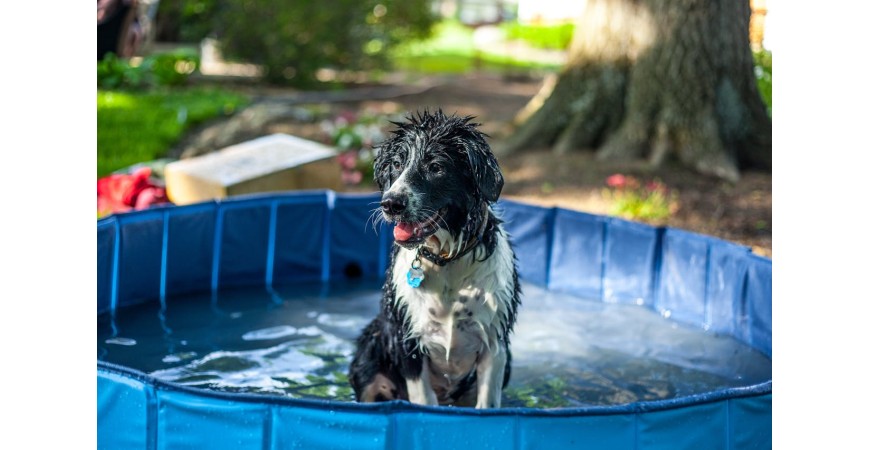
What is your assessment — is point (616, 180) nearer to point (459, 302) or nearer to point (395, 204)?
point (459, 302)

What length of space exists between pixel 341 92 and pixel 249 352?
31.9 feet

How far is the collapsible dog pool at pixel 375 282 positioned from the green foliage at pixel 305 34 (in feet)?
26.8

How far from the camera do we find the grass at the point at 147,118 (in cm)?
1073

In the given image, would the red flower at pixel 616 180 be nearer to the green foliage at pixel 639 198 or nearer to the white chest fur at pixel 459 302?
the green foliage at pixel 639 198

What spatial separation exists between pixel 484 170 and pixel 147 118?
890 cm

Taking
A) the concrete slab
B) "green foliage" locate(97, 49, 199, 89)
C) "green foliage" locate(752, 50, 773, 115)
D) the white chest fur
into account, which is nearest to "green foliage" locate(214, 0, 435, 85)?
"green foliage" locate(97, 49, 199, 89)

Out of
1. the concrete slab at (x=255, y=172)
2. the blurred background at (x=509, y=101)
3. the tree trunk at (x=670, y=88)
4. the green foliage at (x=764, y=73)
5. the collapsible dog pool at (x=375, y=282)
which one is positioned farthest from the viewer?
the tree trunk at (x=670, y=88)

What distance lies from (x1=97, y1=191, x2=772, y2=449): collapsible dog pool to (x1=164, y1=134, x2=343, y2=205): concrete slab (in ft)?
2.83

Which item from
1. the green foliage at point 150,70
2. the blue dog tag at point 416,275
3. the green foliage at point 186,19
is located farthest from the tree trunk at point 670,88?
the green foliage at point 186,19

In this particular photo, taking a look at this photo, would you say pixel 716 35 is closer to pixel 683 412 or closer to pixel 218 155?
pixel 218 155

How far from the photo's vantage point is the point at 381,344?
470 cm

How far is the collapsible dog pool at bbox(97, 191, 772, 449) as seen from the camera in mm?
3605

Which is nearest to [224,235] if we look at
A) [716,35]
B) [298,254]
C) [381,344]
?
[298,254]

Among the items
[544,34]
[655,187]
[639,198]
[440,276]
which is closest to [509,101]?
[655,187]
